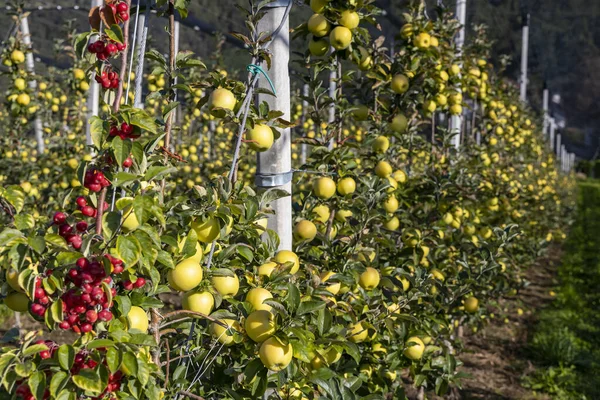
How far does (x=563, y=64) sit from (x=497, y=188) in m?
52.6

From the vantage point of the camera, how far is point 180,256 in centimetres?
137

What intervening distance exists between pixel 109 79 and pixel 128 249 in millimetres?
400

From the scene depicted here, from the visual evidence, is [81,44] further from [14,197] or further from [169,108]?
[14,197]

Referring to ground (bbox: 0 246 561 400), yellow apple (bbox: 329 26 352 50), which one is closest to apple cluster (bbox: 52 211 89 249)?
yellow apple (bbox: 329 26 352 50)

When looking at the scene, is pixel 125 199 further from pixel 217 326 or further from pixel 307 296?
pixel 307 296

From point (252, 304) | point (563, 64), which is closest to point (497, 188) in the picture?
point (252, 304)

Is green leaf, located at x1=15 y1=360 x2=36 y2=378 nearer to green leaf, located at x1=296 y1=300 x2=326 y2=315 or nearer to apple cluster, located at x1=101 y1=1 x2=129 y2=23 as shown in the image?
green leaf, located at x1=296 y1=300 x2=326 y2=315

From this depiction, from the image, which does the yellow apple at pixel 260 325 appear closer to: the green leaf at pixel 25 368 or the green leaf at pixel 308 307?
the green leaf at pixel 308 307

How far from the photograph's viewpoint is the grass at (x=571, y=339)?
13.5 feet

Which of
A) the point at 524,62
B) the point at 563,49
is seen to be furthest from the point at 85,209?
the point at 563,49

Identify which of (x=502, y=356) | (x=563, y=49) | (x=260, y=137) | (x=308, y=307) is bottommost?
(x=502, y=356)

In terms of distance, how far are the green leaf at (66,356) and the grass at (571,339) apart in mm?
3658

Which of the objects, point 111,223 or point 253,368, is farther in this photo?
point 253,368

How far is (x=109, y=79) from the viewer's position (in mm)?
1269
